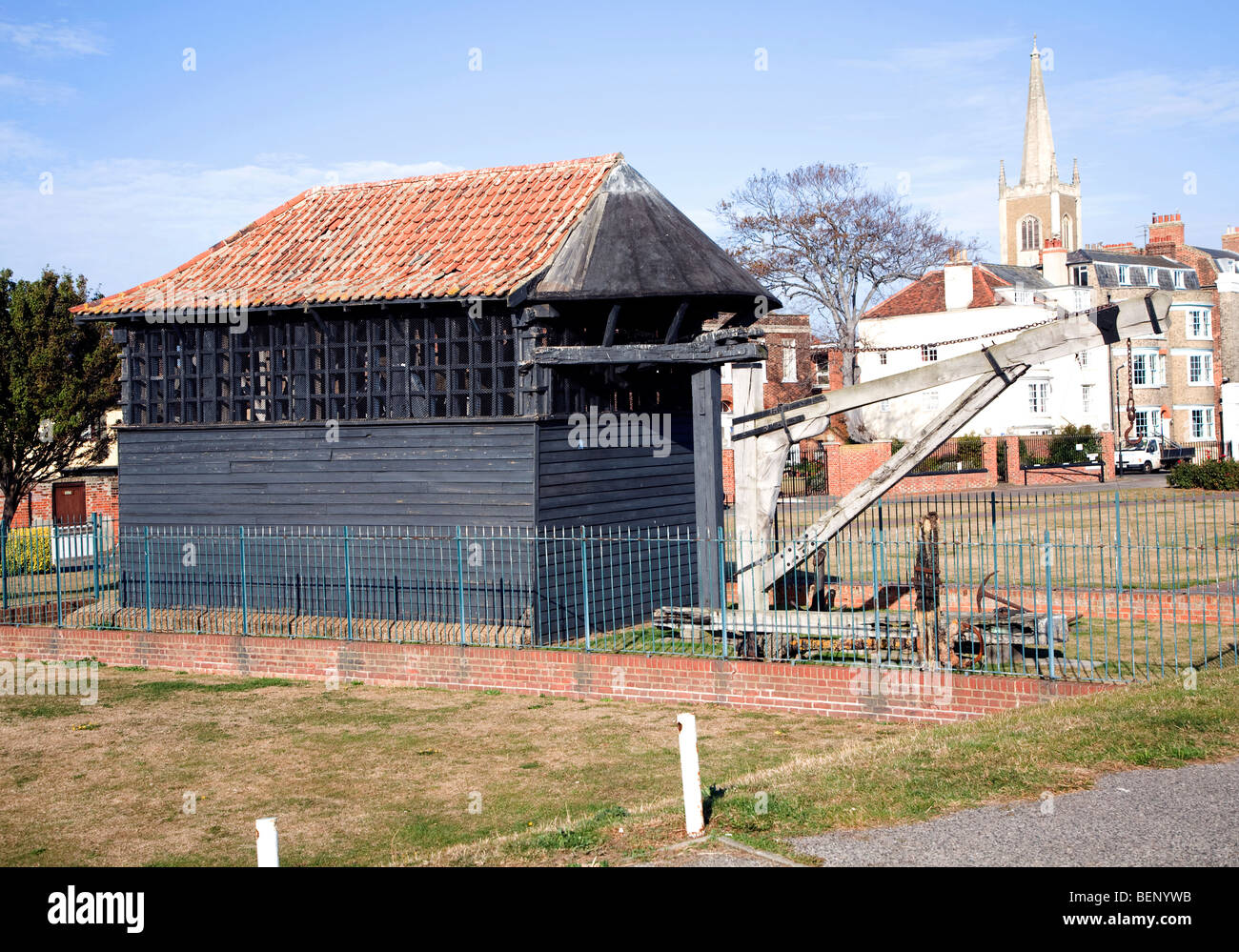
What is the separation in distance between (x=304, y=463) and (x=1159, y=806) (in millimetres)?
13673

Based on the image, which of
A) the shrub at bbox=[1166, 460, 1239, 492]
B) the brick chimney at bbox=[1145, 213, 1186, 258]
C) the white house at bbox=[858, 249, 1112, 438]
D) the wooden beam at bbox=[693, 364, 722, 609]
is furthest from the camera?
the brick chimney at bbox=[1145, 213, 1186, 258]

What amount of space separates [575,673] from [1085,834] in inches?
315

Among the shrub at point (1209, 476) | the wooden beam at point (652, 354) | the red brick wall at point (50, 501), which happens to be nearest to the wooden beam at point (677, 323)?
the wooden beam at point (652, 354)

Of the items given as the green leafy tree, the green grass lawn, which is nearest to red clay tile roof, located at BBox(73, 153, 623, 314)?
the green grass lawn

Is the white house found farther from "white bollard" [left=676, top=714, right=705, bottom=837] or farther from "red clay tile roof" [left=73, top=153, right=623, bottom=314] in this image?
"white bollard" [left=676, top=714, right=705, bottom=837]

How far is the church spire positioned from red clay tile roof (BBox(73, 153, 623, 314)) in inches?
3454

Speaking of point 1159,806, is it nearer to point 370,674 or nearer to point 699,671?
point 699,671

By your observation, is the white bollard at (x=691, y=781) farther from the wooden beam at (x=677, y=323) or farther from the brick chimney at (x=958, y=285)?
the brick chimney at (x=958, y=285)

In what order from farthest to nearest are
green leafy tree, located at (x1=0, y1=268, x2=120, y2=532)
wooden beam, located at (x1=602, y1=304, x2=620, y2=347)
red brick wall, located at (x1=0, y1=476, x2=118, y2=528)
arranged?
red brick wall, located at (x1=0, y1=476, x2=118, y2=528) → green leafy tree, located at (x1=0, y1=268, x2=120, y2=532) → wooden beam, located at (x1=602, y1=304, x2=620, y2=347)

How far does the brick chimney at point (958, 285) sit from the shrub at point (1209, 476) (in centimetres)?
1740

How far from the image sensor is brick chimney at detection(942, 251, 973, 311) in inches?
2130

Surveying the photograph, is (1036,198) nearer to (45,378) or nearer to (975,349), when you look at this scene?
(975,349)

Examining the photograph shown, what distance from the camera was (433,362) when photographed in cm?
1736
